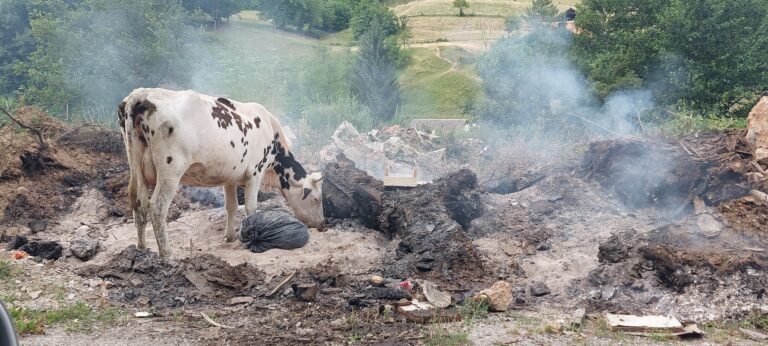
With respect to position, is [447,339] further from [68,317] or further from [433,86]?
[433,86]

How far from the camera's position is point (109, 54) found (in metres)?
27.4

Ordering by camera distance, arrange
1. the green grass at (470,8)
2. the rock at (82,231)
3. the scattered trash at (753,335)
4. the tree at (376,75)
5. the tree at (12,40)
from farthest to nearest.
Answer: the green grass at (470,8), the tree at (12,40), the tree at (376,75), the rock at (82,231), the scattered trash at (753,335)

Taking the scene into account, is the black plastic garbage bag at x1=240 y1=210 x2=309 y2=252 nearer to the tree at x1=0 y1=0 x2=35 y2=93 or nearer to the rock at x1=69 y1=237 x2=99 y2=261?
the rock at x1=69 y1=237 x2=99 y2=261

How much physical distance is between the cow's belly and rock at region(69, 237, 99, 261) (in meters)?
1.46

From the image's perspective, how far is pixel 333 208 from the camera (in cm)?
1108

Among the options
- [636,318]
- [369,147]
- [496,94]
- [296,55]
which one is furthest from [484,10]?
[636,318]

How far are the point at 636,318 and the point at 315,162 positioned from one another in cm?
1090

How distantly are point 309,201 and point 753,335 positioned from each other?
6.51 meters

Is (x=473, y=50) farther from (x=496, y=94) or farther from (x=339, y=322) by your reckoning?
(x=339, y=322)

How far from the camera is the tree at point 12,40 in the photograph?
3591 centimetres

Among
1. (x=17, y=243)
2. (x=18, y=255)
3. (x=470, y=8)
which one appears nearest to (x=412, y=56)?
(x=470, y=8)

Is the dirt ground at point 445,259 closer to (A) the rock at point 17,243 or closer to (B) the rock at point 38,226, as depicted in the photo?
(B) the rock at point 38,226

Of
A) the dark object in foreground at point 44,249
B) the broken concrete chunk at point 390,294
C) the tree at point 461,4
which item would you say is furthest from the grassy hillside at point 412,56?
the broken concrete chunk at point 390,294

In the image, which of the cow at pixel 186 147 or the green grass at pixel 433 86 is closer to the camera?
the cow at pixel 186 147
